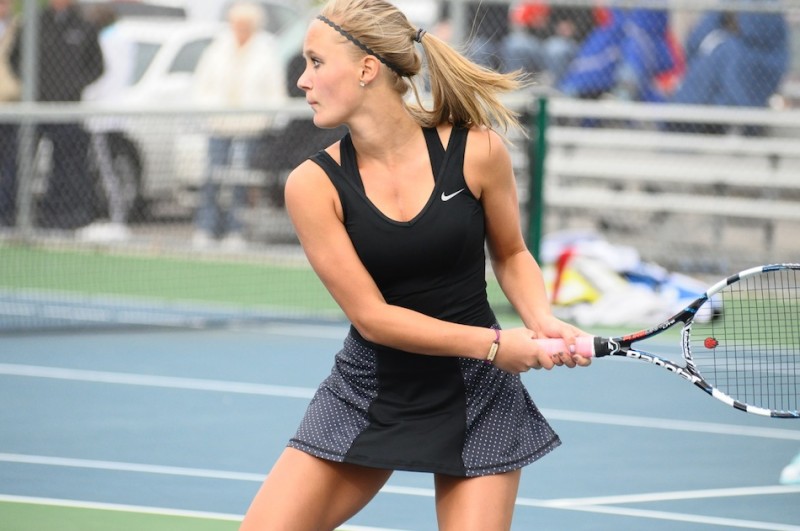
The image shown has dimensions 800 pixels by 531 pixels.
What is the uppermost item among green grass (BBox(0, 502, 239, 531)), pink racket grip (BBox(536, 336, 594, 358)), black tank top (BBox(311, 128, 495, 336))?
black tank top (BBox(311, 128, 495, 336))

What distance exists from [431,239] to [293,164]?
7.91 m

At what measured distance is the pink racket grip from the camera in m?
3.88

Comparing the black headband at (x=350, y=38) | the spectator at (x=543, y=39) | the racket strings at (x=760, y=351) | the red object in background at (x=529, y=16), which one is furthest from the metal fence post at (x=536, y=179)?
the black headband at (x=350, y=38)

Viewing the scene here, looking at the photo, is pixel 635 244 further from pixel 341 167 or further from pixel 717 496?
pixel 341 167

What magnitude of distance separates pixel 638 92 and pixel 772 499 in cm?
811

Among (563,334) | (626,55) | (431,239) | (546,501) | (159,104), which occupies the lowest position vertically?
(546,501)

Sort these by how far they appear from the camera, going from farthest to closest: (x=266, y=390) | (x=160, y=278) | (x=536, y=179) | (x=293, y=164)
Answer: (x=160, y=278) < (x=293, y=164) < (x=536, y=179) < (x=266, y=390)

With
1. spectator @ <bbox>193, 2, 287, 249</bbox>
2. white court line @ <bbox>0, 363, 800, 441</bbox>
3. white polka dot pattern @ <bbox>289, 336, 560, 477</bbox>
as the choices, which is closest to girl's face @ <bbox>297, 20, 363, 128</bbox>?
white polka dot pattern @ <bbox>289, 336, 560, 477</bbox>

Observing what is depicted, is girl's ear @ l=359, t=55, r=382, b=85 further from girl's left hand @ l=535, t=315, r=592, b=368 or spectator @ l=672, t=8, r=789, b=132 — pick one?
spectator @ l=672, t=8, r=789, b=132

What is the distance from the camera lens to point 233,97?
13016 mm

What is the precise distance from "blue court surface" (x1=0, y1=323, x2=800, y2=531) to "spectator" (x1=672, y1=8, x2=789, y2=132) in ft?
11.8

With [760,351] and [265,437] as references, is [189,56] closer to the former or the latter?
[265,437]

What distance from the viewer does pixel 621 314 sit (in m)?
10.6

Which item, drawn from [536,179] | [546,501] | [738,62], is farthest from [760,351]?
[738,62]
